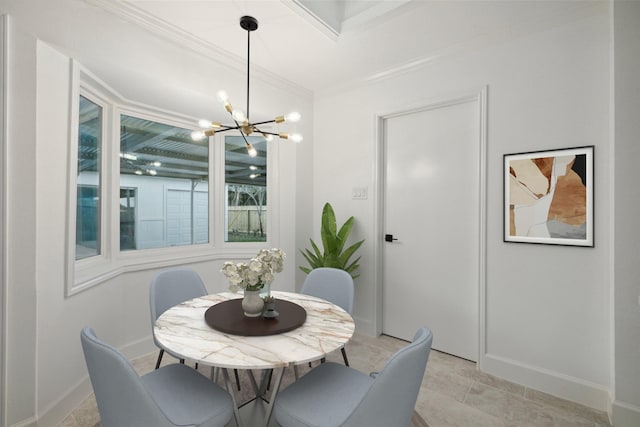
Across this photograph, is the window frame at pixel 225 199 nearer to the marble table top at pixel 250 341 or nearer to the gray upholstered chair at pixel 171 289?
the gray upholstered chair at pixel 171 289

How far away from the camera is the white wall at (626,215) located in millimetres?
1875

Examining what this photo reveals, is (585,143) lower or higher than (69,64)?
lower

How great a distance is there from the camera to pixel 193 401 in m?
1.41

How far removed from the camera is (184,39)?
2.60 meters

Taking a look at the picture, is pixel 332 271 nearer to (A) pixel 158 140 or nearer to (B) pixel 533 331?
(B) pixel 533 331

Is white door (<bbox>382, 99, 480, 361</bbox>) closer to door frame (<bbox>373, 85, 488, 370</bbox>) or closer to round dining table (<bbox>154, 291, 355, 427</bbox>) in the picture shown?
door frame (<bbox>373, 85, 488, 370</bbox>)

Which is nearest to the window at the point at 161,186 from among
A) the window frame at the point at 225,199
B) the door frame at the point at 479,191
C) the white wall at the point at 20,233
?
the window frame at the point at 225,199

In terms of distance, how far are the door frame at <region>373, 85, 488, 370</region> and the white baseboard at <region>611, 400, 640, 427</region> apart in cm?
80

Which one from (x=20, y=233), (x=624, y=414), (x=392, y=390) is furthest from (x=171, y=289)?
(x=624, y=414)

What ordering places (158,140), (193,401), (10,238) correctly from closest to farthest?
(193,401) → (10,238) → (158,140)

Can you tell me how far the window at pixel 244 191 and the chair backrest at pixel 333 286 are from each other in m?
1.29

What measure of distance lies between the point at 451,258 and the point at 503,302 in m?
0.53

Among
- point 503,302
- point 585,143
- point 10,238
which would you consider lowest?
point 503,302

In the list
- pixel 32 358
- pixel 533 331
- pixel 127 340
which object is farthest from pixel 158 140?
pixel 533 331
